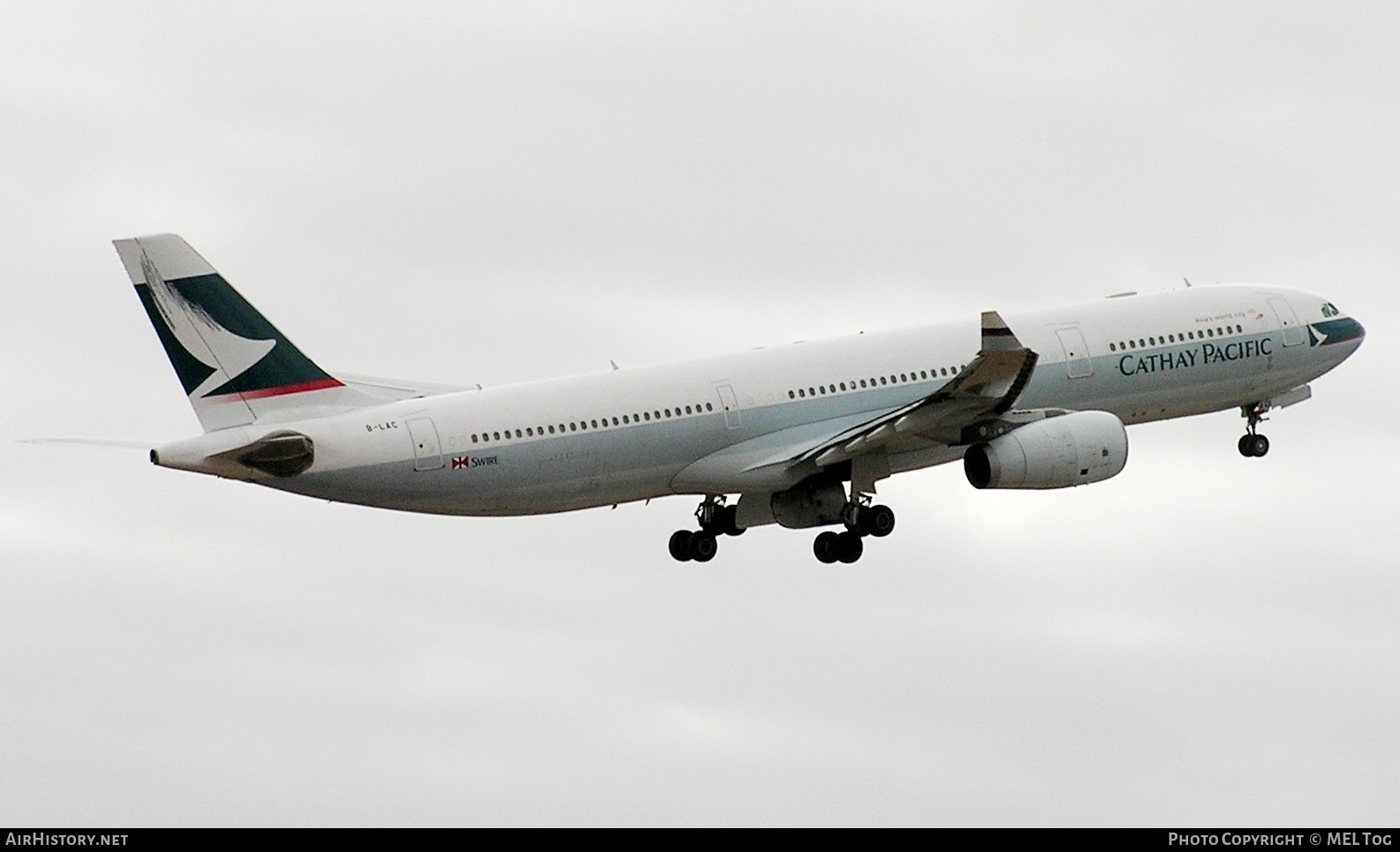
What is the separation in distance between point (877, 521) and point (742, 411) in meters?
4.14

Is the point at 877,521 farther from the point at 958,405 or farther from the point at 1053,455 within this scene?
the point at 1053,455

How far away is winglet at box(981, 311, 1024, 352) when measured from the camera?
56.3 metres

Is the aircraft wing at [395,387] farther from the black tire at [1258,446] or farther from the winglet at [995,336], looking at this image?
the black tire at [1258,446]

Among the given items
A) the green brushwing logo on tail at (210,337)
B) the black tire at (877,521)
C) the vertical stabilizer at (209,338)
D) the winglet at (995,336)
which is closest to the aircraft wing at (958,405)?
the winglet at (995,336)

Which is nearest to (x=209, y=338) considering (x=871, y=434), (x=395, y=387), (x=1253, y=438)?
(x=395, y=387)

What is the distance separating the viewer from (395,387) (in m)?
61.7

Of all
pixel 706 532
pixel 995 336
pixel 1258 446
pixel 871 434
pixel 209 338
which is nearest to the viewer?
pixel 209 338

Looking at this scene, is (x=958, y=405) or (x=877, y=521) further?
(x=877, y=521)

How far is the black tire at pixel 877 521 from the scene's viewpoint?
199ft

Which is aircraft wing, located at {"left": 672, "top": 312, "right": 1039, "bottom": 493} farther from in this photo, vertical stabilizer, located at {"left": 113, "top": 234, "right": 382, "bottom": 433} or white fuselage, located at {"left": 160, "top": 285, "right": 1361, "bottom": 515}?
vertical stabilizer, located at {"left": 113, "top": 234, "right": 382, "bottom": 433}

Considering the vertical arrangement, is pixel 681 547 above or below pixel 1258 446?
below

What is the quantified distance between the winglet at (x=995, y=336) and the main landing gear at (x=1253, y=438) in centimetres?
1270

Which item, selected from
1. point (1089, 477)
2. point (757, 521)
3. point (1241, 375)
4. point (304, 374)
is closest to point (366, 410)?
point (304, 374)

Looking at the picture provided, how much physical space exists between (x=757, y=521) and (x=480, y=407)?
30.4 ft
